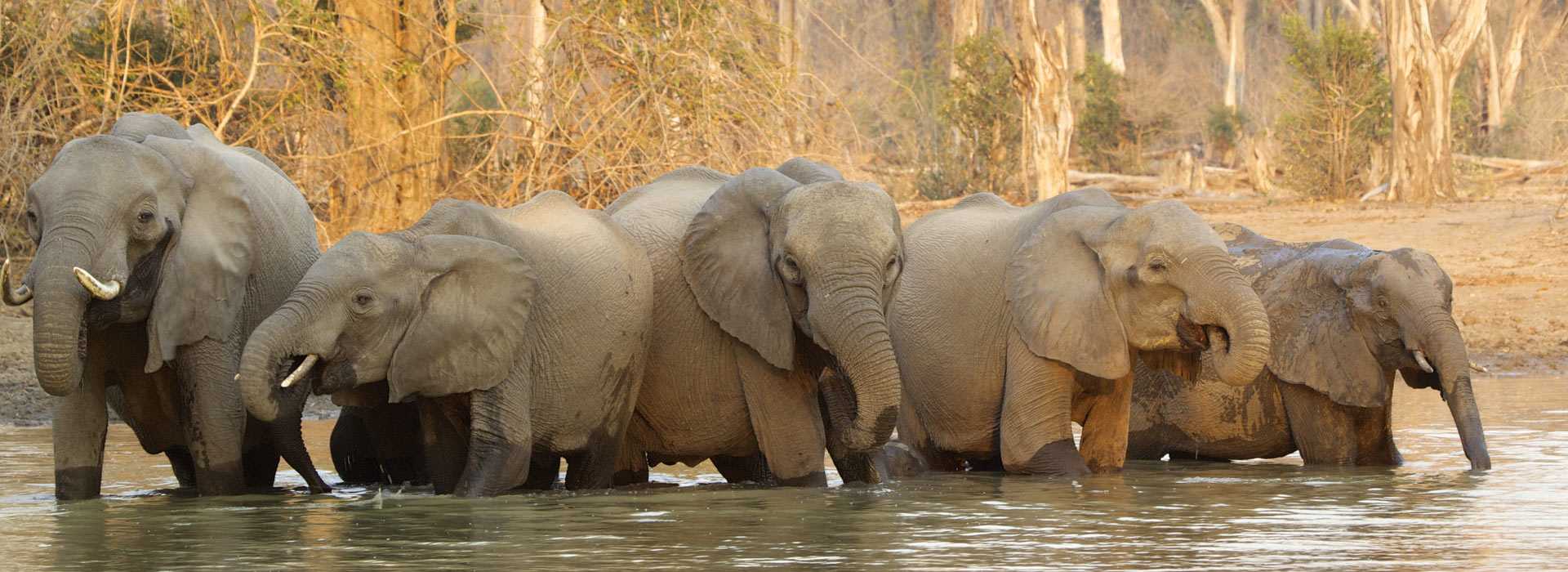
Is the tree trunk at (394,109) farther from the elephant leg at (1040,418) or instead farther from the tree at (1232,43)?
the tree at (1232,43)

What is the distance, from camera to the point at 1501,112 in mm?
38375

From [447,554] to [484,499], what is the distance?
4.35 ft

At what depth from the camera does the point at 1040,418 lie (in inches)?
371

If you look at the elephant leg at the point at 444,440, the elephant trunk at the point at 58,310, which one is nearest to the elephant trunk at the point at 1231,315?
the elephant leg at the point at 444,440

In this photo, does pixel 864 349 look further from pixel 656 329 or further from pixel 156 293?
pixel 156 293

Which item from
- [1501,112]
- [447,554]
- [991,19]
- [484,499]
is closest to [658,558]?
[447,554]

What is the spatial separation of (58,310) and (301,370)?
83cm

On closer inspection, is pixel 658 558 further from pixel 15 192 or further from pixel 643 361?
pixel 15 192

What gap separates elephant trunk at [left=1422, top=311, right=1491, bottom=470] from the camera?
31.8 ft

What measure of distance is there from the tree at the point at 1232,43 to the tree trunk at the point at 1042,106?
763 inches

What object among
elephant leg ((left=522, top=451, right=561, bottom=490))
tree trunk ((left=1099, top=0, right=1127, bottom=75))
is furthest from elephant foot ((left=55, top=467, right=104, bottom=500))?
tree trunk ((left=1099, top=0, right=1127, bottom=75))

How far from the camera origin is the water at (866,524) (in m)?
6.84

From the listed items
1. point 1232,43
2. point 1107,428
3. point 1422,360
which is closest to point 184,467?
point 1107,428

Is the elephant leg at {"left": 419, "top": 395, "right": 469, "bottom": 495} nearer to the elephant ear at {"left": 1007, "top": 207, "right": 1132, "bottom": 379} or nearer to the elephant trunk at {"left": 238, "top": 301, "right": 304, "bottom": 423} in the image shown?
the elephant trunk at {"left": 238, "top": 301, "right": 304, "bottom": 423}
